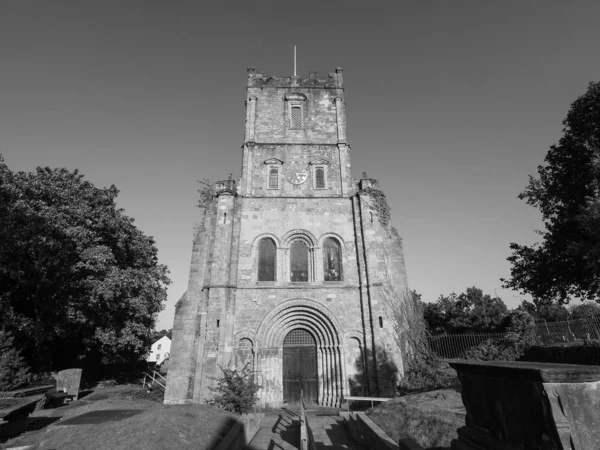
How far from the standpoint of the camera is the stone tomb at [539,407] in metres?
2.23

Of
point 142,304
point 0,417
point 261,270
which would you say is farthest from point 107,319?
point 0,417

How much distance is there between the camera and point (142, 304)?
20562 millimetres

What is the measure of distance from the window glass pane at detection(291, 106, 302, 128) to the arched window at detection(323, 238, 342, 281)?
328 inches

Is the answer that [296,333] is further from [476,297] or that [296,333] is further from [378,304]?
[476,297]

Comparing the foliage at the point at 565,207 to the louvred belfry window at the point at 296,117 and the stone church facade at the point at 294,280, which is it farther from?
the louvred belfry window at the point at 296,117

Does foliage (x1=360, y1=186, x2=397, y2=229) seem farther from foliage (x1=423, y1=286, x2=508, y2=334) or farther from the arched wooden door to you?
foliage (x1=423, y1=286, x2=508, y2=334)

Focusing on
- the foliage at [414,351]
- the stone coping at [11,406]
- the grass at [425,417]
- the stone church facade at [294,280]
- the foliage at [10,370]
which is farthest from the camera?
the stone church facade at [294,280]

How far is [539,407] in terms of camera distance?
239 centimetres

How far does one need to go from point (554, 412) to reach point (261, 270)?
16.3 meters

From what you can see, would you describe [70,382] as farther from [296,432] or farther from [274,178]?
[274,178]

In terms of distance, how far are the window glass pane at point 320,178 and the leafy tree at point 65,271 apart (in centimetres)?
1243

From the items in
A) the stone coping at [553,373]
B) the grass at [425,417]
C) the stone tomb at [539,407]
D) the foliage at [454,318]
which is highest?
the foliage at [454,318]

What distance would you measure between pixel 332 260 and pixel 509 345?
34.6ft

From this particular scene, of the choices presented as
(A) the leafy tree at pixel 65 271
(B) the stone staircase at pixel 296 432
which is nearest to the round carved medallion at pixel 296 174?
(A) the leafy tree at pixel 65 271
